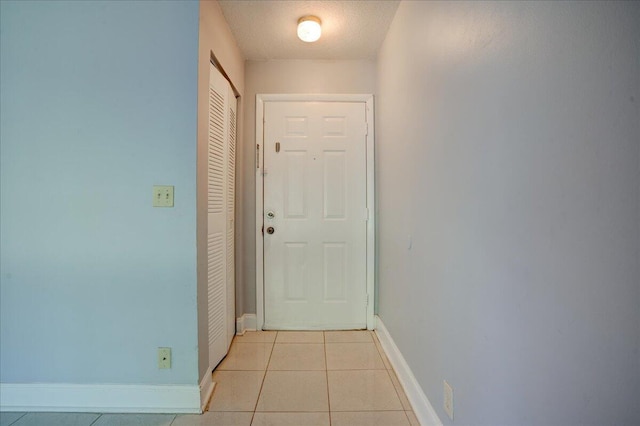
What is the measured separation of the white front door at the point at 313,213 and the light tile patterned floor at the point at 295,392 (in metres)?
0.32

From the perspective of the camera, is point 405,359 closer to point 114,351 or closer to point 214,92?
point 114,351

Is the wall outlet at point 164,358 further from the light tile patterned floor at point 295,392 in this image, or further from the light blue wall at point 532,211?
the light blue wall at point 532,211

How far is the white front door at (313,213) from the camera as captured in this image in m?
2.57

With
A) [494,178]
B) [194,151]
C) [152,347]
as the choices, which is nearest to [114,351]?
[152,347]

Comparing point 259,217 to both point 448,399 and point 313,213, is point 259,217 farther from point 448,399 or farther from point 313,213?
point 448,399

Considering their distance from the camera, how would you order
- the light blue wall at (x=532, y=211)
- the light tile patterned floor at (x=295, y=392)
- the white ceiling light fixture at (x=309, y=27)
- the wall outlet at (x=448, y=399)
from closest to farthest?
the light blue wall at (x=532, y=211), the wall outlet at (x=448, y=399), the light tile patterned floor at (x=295, y=392), the white ceiling light fixture at (x=309, y=27)

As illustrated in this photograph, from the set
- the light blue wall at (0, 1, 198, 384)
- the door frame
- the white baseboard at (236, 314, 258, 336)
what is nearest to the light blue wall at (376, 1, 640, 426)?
the door frame

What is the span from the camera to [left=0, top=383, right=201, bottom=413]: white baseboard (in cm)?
154

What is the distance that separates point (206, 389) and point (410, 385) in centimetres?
114

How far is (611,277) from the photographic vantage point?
54cm

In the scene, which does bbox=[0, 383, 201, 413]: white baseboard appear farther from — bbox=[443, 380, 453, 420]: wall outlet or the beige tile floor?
bbox=[443, 380, 453, 420]: wall outlet

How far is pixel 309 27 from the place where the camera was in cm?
201

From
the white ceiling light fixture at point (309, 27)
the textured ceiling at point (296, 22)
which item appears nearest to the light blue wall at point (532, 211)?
the textured ceiling at point (296, 22)

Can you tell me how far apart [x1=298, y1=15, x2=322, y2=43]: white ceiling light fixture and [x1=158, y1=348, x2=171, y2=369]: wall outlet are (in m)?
2.16
